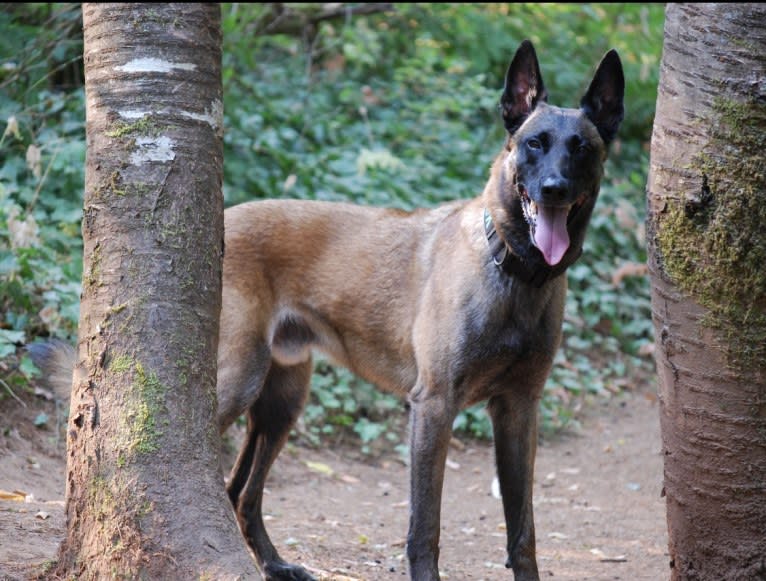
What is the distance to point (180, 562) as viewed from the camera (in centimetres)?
284

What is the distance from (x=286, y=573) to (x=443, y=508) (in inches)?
69.9

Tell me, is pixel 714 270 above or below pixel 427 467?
above

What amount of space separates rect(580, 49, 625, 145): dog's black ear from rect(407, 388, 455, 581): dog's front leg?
1364 millimetres

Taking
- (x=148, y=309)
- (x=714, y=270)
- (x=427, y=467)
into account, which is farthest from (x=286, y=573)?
(x=714, y=270)

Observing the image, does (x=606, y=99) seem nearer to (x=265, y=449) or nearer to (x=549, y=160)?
(x=549, y=160)

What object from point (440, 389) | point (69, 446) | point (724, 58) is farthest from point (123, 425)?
point (724, 58)

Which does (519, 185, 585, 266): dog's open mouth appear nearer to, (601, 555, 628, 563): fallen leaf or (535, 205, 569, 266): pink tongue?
(535, 205, 569, 266): pink tongue

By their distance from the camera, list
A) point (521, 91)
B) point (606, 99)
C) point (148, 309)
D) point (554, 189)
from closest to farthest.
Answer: point (148, 309) → point (554, 189) → point (606, 99) → point (521, 91)

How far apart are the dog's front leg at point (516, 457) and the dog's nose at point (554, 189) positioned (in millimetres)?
954

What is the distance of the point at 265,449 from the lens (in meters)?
4.84

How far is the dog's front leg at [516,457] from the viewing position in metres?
4.18

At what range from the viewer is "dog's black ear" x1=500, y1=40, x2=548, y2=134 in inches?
164

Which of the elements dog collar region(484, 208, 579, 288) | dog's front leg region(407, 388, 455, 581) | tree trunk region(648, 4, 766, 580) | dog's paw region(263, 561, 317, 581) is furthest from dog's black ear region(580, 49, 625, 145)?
dog's paw region(263, 561, 317, 581)

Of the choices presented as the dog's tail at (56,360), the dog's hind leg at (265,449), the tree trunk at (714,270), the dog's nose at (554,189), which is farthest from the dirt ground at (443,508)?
the dog's nose at (554,189)
